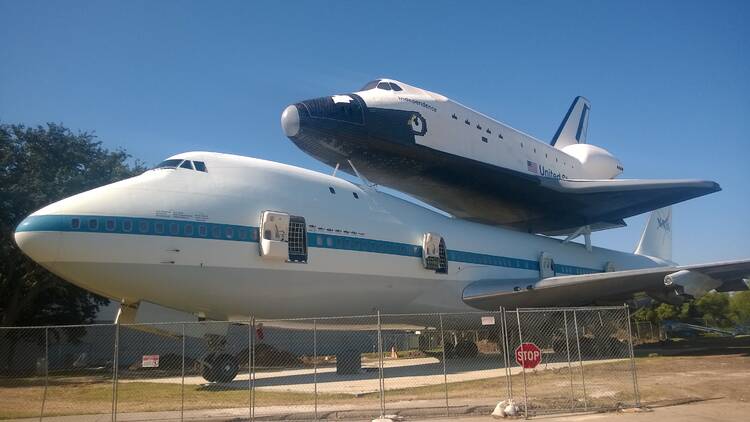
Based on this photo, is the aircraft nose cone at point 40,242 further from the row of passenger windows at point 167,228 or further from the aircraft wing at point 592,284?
the aircraft wing at point 592,284

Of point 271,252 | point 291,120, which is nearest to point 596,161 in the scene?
point 291,120

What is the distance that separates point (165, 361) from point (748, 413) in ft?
76.7

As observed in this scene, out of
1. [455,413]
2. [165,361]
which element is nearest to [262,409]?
[455,413]

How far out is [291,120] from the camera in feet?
69.0

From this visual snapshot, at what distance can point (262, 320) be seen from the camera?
16062 mm

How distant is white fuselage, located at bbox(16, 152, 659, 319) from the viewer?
1310cm

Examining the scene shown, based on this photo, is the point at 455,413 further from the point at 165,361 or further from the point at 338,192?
the point at 165,361

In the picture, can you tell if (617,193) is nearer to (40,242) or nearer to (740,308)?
(40,242)

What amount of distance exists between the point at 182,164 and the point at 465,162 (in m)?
13.7

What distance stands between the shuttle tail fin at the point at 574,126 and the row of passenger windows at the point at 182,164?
27971 millimetres

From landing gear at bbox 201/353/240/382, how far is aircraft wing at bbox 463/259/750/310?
9.54 meters

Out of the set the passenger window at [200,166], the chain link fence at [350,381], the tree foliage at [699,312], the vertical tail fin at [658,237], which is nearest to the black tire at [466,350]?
the chain link fence at [350,381]

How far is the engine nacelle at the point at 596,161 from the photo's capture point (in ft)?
113

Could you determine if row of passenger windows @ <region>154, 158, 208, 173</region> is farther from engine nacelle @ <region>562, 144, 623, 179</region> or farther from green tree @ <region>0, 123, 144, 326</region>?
engine nacelle @ <region>562, 144, 623, 179</region>
